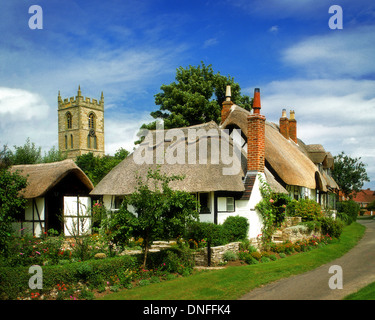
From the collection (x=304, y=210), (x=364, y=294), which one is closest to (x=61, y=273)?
(x=364, y=294)

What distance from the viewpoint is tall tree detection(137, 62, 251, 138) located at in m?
30.6

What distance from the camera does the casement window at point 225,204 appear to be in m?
16.7

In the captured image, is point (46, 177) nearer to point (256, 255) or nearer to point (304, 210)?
point (256, 255)

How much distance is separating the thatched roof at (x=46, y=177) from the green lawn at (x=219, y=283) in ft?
Answer: 34.5

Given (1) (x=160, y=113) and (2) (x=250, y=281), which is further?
(1) (x=160, y=113)

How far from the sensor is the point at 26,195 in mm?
19484

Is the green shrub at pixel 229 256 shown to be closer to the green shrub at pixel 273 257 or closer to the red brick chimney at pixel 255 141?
the green shrub at pixel 273 257

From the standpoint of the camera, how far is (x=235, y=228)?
16078 mm

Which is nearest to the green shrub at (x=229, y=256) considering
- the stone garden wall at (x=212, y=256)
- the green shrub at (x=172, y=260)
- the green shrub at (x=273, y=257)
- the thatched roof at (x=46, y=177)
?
the stone garden wall at (x=212, y=256)

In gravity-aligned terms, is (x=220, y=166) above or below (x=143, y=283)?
above

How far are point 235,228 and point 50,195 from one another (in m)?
10.4
